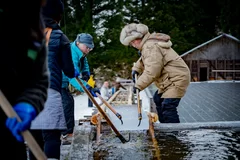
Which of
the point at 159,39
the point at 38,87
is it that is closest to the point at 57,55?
the point at 38,87

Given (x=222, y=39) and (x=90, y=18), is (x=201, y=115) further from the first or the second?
(x=222, y=39)

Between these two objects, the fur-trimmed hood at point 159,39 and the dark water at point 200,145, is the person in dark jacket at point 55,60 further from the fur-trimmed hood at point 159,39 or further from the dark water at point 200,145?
the fur-trimmed hood at point 159,39

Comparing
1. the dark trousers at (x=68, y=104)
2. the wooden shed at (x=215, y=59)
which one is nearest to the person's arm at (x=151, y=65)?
the dark trousers at (x=68, y=104)

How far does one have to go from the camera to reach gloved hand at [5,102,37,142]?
1.53m

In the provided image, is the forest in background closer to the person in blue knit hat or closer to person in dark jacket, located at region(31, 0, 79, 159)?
the person in blue knit hat

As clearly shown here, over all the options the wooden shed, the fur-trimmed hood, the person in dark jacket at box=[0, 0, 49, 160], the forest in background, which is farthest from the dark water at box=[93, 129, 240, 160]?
the wooden shed

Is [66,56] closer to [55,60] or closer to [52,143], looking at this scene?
[55,60]

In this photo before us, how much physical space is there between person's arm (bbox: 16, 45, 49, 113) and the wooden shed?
106 ft

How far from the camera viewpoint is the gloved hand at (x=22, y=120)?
153cm

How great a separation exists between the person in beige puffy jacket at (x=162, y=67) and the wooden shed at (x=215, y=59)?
29.1 m

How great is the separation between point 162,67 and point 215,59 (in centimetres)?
3243

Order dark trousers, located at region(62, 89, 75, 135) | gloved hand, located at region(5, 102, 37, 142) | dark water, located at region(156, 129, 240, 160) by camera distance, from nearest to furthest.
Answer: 1. gloved hand, located at region(5, 102, 37, 142)
2. dark water, located at region(156, 129, 240, 160)
3. dark trousers, located at region(62, 89, 75, 135)

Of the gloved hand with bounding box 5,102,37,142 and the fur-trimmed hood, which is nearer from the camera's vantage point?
the gloved hand with bounding box 5,102,37,142

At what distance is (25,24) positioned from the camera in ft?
5.32
